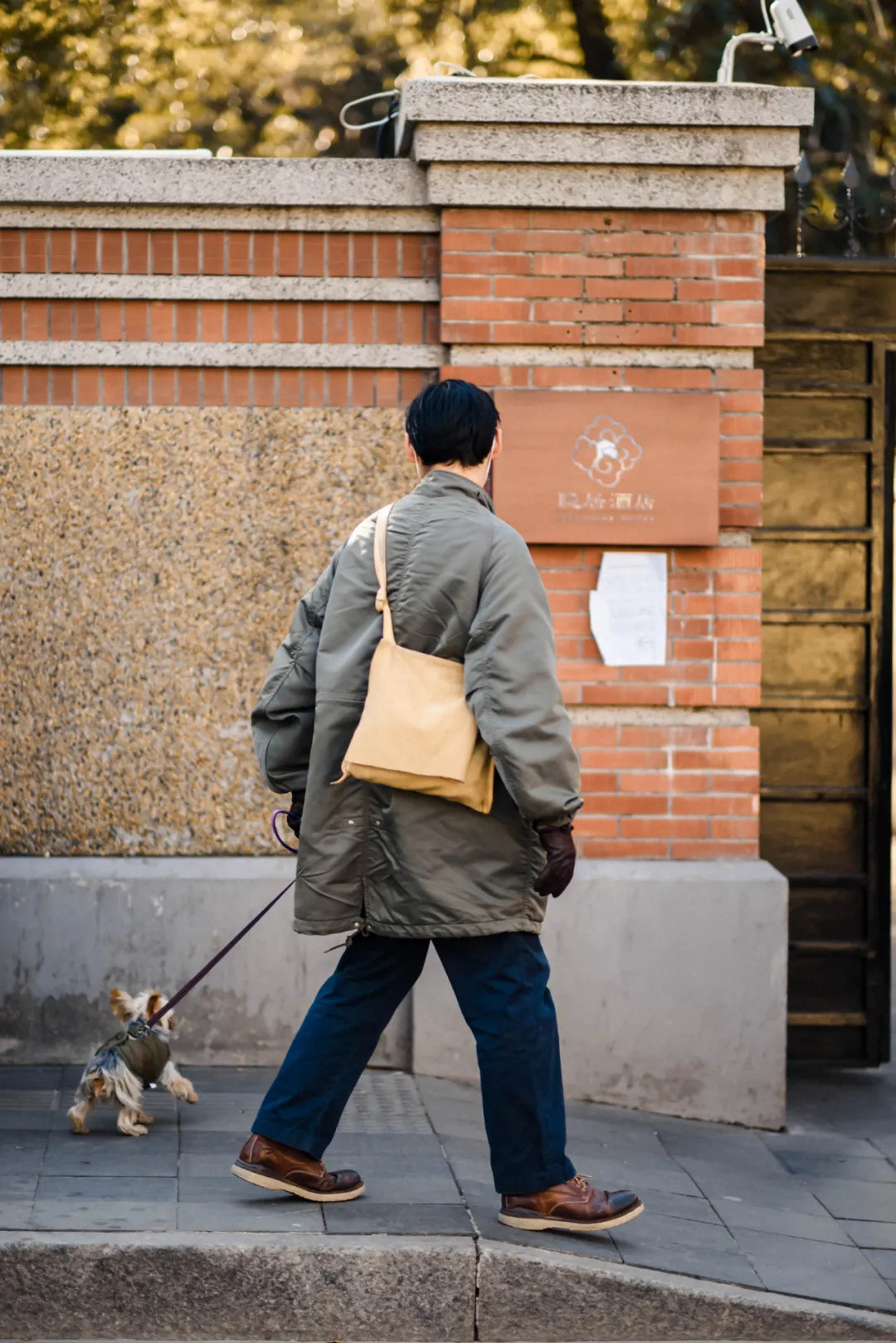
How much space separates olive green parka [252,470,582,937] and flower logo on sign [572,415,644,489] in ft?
4.43

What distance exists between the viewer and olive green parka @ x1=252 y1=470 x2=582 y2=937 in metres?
3.40

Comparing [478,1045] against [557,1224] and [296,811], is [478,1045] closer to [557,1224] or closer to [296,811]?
[557,1224]

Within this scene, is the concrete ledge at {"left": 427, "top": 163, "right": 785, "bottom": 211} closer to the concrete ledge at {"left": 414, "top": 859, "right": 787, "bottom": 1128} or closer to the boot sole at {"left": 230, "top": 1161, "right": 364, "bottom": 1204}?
the concrete ledge at {"left": 414, "top": 859, "right": 787, "bottom": 1128}

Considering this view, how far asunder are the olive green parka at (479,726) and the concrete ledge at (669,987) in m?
1.44

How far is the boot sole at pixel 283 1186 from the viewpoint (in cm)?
366

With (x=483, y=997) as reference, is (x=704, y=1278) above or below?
below

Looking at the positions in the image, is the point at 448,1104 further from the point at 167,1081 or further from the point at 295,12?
the point at 295,12

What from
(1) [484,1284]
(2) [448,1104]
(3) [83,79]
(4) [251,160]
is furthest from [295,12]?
(1) [484,1284]

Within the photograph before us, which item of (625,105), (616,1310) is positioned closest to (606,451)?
(625,105)

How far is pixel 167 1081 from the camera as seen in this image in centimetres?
436

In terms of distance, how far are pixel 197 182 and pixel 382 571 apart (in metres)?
2.10

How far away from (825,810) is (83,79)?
11.8 metres

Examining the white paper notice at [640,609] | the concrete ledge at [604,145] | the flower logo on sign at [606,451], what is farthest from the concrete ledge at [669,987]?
the concrete ledge at [604,145]

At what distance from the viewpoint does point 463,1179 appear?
3955 millimetres
